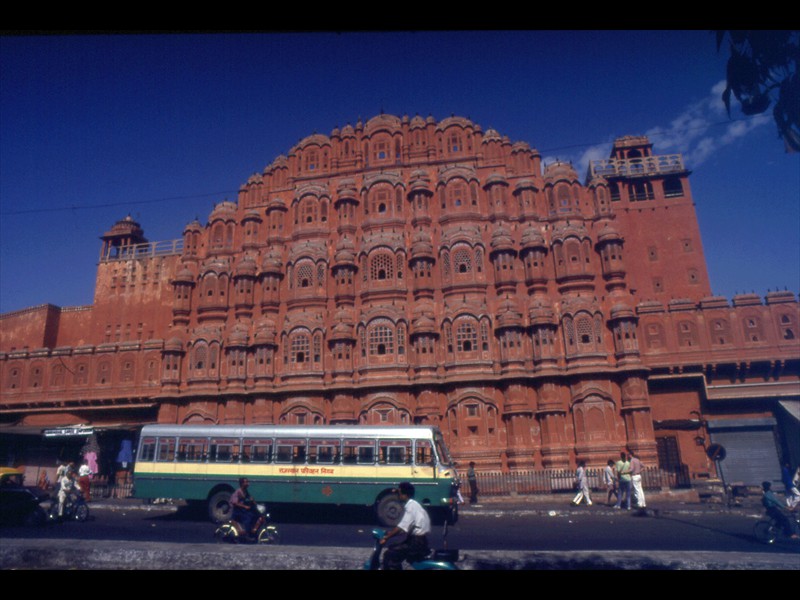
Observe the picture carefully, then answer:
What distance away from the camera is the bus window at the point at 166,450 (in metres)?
17.0

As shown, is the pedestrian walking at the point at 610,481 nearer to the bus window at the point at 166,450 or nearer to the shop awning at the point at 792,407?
the shop awning at the point at 792,407

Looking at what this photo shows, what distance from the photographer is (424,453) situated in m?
15.9

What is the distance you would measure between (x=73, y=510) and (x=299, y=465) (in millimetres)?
7184

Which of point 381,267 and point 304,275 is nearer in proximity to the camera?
point 381,267

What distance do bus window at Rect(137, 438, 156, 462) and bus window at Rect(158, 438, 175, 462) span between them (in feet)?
0.72

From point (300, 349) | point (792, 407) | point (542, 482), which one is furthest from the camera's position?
point (300, 349)

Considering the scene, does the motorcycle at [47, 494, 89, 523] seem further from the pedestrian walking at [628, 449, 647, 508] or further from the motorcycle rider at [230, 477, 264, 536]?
the pedestrian walking at [628, 449, 647, 508]

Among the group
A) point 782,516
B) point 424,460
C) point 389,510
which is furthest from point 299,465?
point 782,516

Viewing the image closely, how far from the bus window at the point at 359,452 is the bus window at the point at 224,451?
11.8 ft

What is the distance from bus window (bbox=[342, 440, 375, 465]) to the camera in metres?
16.1

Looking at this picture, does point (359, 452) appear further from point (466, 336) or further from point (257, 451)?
point (466, 336)

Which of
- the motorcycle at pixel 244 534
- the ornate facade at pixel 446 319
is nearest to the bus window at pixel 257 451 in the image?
the motorcycle at pixel 244 534

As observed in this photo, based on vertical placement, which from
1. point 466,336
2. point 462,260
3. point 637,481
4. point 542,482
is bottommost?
point 542,482

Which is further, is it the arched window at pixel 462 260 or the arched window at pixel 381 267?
the arched window at pixel 381 267
